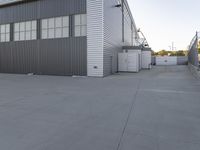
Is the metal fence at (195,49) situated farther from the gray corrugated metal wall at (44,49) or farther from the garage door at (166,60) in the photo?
the garage door at (166,60)

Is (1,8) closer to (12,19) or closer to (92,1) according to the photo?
(12,19)

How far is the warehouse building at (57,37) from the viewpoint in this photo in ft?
49.1

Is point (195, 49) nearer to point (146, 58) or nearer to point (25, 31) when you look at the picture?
point (146, 58)

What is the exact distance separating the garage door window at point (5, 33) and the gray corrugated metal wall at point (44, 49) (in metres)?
0.42

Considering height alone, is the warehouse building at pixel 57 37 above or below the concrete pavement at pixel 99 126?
above

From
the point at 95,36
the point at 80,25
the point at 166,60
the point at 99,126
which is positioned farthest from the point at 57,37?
the point at 166,60

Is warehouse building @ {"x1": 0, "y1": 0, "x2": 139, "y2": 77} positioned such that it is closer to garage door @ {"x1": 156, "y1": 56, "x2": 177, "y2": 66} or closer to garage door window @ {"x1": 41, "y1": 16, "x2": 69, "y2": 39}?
garage door window @ {"x1": 41, "y1": 16, "x2": 69, "y2": 39}

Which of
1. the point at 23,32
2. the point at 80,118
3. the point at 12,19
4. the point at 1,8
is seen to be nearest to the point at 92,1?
the point at 23,32

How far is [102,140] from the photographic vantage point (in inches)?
125

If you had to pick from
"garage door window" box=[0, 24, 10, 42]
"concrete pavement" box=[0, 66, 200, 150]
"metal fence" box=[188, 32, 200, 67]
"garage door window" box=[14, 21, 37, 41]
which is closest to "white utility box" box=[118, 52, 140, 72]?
"metal fence" box=[188, 32, 200, 67]

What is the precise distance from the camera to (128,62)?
20.3 metres

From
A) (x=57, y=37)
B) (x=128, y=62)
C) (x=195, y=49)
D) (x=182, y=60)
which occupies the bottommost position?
(x=128, y=62)

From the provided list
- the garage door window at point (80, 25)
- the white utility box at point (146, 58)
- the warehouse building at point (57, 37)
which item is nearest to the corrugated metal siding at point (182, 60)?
the white utility box at point (146, 58)

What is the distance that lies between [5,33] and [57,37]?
6.08 m
